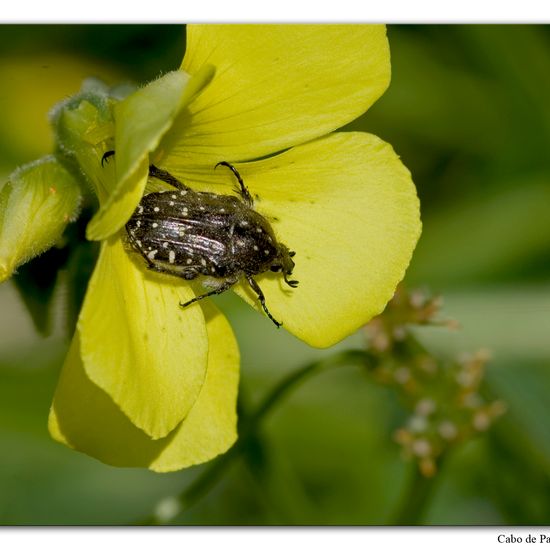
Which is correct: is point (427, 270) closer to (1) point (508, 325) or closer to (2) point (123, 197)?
(1) point (508, 325)

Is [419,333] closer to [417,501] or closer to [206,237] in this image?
[417,501]

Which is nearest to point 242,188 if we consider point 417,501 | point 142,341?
point 142,341

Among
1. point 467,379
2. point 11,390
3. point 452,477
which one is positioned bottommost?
point 452,477

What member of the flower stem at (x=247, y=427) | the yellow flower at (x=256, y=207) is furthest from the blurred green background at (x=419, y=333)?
the yellow flower at (x=256, y=207)

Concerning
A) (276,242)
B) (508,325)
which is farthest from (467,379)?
(276,242)

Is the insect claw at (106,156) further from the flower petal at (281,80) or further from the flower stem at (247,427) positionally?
the flower stem at (247,427)
